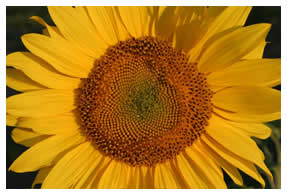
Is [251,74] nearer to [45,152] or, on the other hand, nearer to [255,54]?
[255,54]

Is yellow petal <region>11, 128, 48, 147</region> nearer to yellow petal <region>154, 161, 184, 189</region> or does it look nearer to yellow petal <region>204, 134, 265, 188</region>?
yellow petal <region>154, 161, 184, 189</region>

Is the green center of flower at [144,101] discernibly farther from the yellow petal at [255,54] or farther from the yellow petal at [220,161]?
the yellow petal at [255,54]

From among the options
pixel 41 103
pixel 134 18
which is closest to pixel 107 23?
pixel 134 18

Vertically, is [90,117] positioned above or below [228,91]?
above

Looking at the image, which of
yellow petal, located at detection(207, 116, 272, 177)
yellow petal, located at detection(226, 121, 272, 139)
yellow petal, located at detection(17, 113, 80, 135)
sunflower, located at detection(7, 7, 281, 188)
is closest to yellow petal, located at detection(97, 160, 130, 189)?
sunflower, located at detection(7, 7, 281, 188)

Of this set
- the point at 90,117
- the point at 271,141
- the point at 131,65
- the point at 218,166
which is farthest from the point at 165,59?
the point at 271,141

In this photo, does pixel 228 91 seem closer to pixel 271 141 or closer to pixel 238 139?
pixel 238 139

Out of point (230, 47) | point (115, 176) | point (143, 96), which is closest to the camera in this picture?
point (230, 47)
